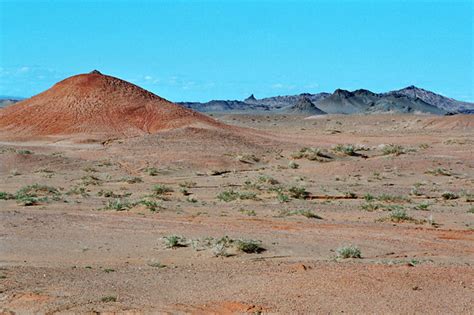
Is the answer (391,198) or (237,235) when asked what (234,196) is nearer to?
(391,198)

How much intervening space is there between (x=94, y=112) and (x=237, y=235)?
141 feet

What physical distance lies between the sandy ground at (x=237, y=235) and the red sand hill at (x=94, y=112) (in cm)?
1333

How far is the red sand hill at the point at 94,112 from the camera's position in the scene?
2233 inches

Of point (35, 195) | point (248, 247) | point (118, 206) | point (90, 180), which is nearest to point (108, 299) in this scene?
point (248, 247)

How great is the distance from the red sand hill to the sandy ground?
13327mm

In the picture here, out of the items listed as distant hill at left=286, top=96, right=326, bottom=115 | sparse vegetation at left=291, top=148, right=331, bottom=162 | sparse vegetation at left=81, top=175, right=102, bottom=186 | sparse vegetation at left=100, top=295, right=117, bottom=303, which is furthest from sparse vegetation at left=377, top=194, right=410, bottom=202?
distant hill at left=286, top=96, right=326, bottom=115

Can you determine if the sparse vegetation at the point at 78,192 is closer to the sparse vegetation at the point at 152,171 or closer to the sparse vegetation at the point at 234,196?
the sparse vegetation at the point at 234,196

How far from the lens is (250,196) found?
27312 mm

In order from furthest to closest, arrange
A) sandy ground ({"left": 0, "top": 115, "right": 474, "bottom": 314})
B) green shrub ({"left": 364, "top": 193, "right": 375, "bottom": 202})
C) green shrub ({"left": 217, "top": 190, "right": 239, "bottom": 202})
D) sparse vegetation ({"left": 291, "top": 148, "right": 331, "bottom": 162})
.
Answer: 1. sparse vegetation ({"left": 291, "top": 148, "right": 331, "bottom": 162})
2. green shrub ({"left": 364, "top": 193, "right": 375, "bottom": 202})
3. green shrub ({"left": 217, "top": 190, "right": 239, "bottom": 202})
4. sandy ground ({"left": 0, "top": 115, "right": 474, "bottom": 314})

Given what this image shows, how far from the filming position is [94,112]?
196 feet

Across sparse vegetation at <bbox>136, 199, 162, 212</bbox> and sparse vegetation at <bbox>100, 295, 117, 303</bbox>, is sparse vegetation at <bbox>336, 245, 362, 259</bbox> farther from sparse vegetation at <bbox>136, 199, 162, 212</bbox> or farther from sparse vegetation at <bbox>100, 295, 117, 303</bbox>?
sparse vegetation at <bbox>136, 199, 162, 212</bbox>

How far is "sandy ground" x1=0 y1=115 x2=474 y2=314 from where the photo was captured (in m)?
11.2

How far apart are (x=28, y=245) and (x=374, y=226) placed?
9.54 m

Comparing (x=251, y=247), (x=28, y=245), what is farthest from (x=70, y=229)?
(x=251, y=247)
